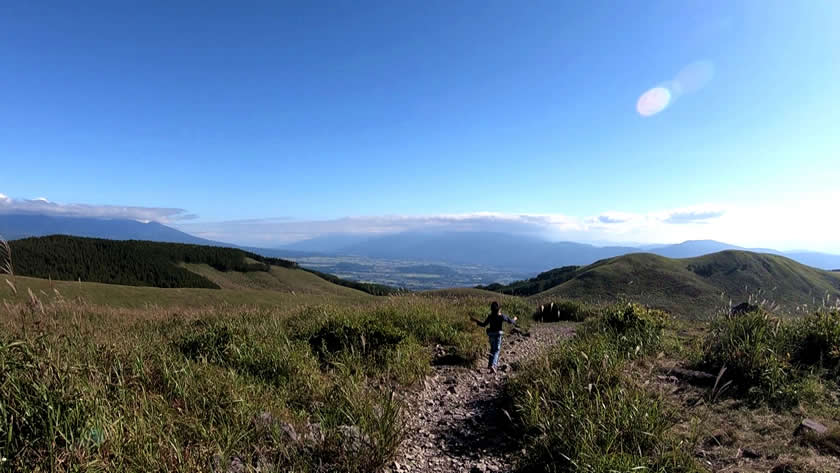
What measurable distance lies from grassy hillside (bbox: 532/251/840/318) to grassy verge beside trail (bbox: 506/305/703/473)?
4167 centimetres

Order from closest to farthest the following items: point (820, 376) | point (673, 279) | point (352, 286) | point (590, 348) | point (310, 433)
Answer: point (310, 433), point (820, 376), point (590, 348), point (673, 279), point (352, 286)

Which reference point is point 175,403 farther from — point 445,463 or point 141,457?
point 445,463

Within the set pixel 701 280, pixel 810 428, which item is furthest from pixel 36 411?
pixel 701 280

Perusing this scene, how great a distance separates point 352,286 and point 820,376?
295 ft

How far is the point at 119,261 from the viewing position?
3531 inches

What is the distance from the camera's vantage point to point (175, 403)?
412cm

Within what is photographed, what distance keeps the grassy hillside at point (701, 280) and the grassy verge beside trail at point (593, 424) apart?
41.7 metres

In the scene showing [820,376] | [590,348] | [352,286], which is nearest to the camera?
[820,376]

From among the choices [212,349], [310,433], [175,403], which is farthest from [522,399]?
[212,349]

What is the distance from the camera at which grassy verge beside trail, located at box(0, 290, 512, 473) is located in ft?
10.0

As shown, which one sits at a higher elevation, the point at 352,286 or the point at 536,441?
the point at 536,441

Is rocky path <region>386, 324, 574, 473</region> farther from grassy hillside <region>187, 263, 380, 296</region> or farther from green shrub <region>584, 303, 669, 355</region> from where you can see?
grassy hillside <region>187, 263, 380, 296</region>

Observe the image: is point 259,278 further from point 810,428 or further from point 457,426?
point 810,428

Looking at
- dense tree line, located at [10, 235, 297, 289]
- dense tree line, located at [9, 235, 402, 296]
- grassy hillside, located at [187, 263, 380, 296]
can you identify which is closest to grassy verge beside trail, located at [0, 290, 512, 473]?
dense tree line, located at [9, 235, 402, 296]
